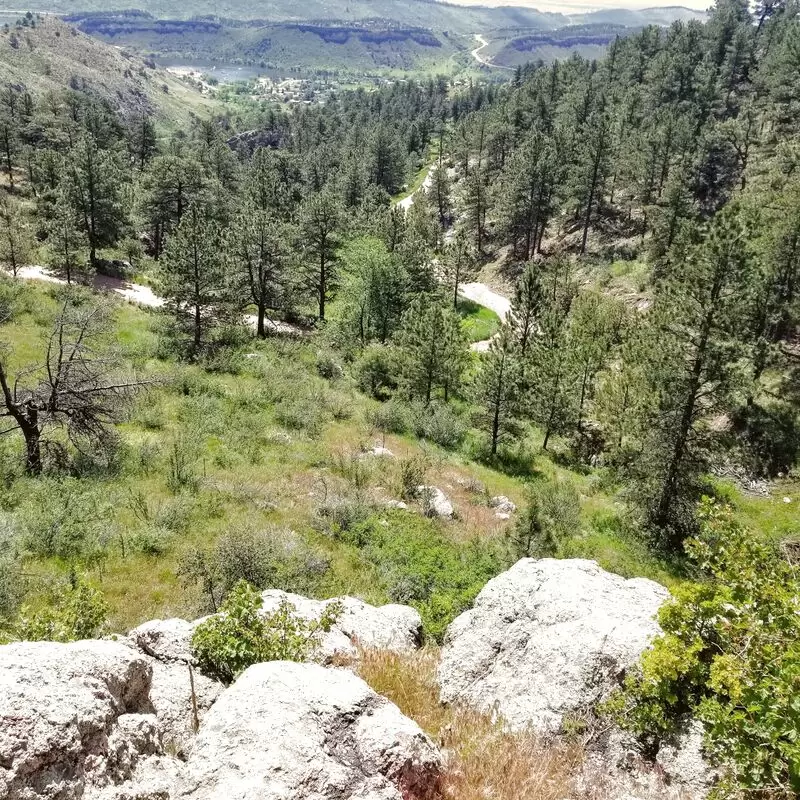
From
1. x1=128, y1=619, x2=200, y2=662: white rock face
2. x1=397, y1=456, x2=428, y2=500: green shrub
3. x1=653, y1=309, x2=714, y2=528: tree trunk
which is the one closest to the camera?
x1=128, y1=619, x2=200, y2=662: white rock face

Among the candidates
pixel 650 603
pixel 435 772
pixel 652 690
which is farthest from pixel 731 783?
pixel 650 603

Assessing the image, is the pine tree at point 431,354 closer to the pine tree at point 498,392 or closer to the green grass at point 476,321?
the pine tree at point 498,392

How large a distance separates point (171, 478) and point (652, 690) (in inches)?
724

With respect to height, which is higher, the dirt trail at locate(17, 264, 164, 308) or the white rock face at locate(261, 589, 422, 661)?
the white rock face at locate(261, 589, 422, 661)

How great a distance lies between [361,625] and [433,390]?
3271 centimetres

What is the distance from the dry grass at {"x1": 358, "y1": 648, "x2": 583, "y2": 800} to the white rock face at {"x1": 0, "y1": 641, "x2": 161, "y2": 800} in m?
2.98

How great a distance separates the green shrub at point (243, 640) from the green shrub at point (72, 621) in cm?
174

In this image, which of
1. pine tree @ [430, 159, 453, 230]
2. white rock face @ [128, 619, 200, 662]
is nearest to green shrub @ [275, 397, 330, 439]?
white rock face @ [128, 619, 200, 662]

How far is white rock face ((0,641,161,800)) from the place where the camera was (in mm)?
4414

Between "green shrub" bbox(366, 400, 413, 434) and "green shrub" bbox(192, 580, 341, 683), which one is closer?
"green shrub" bbox(192, 580, 341, 683)

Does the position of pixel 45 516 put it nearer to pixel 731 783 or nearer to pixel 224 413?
pixel 224 413

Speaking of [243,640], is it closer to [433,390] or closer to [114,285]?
[433,390]

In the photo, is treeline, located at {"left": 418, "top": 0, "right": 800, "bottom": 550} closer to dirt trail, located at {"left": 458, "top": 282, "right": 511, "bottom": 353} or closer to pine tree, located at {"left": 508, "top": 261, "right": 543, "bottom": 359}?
pine tree, located at {"left": 508, "top": 261, "right": 543, "bottom": 359}

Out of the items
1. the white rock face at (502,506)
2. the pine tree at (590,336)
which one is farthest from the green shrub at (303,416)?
the pine tree at (590,336)
